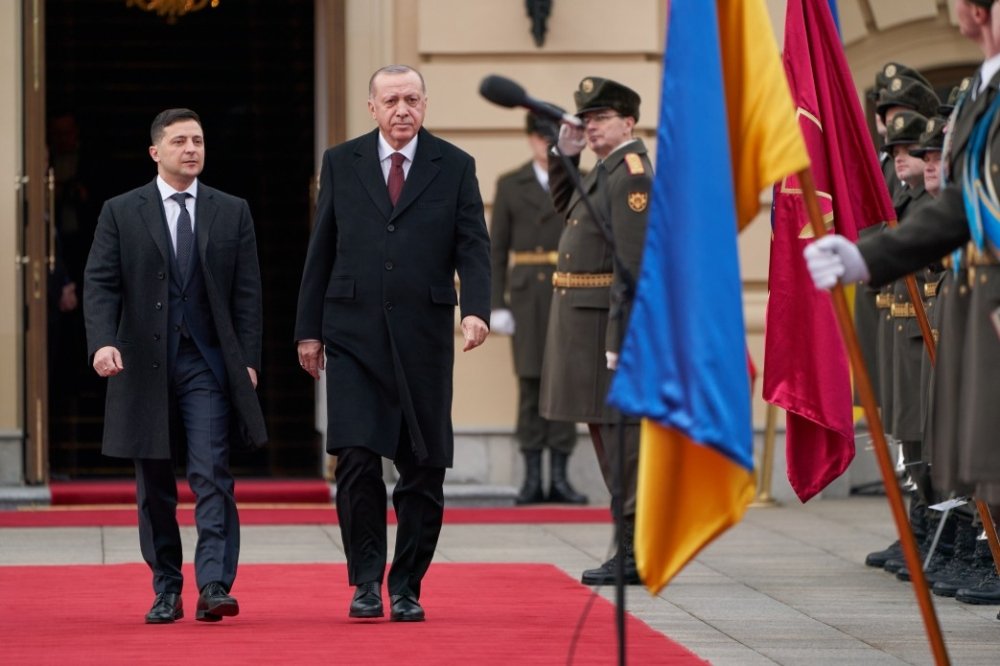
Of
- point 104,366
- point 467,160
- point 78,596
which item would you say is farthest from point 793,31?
point 78,596

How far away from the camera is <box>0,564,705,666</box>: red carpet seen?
6.43 m

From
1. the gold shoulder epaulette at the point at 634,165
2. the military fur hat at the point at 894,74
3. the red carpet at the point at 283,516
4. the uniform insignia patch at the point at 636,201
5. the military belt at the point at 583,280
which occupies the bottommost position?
the red carpet at the point at 283,516

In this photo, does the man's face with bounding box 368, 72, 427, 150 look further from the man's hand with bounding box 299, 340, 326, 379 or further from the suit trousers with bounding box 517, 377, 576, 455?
the suit trousers with bounding box 517, 377, 576, 455

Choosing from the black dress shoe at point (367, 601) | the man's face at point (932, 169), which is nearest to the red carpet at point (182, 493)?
the black dress shoe at point (367, 601)

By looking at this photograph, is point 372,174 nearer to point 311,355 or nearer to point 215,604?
point 311,355

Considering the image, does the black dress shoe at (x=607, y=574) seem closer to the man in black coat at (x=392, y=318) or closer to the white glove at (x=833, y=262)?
the man in black coat at (x=392, y=318)

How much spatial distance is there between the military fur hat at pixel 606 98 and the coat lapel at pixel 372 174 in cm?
125

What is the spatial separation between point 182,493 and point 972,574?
16.8 feet

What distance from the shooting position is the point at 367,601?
287 inches

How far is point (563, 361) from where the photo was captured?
28.6 feet

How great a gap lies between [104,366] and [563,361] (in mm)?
2180

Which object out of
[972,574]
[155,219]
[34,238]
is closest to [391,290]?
[155,219]

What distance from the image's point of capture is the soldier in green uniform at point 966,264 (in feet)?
17.0

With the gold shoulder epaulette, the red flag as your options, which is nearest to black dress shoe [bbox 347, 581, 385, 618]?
the red flag
